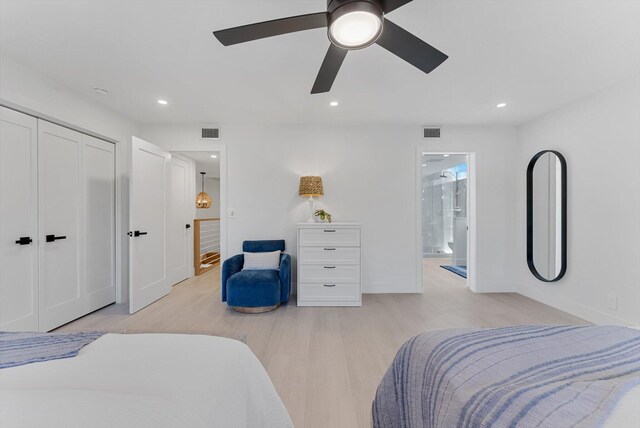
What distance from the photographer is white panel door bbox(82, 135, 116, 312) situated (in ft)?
9.73

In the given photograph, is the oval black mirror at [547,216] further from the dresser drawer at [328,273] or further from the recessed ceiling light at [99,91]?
the recessed ceiling light at [99,91]

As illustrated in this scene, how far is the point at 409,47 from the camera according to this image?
1.47 meters

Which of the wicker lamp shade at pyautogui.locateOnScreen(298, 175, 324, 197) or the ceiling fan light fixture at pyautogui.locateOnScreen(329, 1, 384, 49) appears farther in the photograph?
the wicker lamp shade at pyautogui.locateOnScreen(298, 175, 324, 197)

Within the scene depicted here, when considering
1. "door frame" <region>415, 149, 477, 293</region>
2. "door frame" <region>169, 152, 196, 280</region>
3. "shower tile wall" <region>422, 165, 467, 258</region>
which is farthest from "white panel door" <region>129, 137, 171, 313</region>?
"shower tile wall" <region>422, 165, 467, 258</region>

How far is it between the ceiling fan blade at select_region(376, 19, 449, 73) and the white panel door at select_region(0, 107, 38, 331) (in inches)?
121

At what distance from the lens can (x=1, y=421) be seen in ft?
1.61

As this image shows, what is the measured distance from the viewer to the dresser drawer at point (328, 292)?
3230 mm

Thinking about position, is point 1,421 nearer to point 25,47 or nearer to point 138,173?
point 25,47

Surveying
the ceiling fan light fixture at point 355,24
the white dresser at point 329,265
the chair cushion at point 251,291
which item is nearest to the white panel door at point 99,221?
the chair cushion at point 251,291

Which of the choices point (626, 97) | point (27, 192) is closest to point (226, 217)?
point (27, 192)

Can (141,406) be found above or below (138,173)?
below

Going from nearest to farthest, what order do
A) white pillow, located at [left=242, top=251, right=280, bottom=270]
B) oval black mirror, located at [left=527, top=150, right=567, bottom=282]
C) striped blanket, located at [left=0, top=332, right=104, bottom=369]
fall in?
striped blanket, located at [left=0, top=332, right=104, bottom=369] < oval black mirror, located at [left=527, top=150, right=567, bottom=282] < white pillow, located at [left=242, top=251, right=280, bottom=270]

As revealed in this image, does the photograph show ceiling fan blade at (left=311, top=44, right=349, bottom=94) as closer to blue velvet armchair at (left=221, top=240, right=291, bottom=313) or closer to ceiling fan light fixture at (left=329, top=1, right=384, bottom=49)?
ceiling fan light fixture at (left=329, top=1, right=384, bottom=49)

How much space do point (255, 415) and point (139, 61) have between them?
8.88ft
